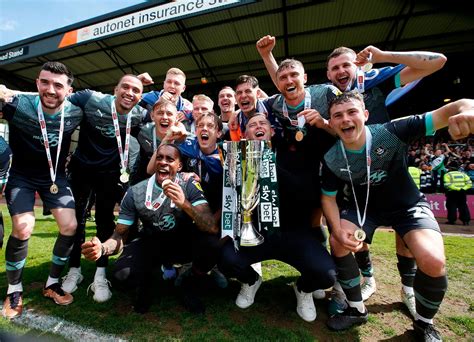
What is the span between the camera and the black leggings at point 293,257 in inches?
105

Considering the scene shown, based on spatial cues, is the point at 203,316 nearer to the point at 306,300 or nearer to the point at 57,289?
the point at 306,300

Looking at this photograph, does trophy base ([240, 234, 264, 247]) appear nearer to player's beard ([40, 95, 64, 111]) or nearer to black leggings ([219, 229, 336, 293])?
black leggings ([219, 229, 336, 293])

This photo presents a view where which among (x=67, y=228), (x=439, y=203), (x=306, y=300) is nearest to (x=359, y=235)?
(x=306, y=300)

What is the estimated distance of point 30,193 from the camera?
321 cm

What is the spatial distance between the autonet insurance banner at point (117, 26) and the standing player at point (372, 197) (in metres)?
7.17

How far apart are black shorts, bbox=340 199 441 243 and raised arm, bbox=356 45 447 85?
4.51 feet

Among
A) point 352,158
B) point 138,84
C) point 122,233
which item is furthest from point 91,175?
point 352,158

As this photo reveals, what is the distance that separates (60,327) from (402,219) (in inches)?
136

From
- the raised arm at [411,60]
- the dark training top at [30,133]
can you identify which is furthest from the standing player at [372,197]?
the dark training top at [30,133]

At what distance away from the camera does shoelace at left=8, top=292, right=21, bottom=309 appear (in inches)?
114

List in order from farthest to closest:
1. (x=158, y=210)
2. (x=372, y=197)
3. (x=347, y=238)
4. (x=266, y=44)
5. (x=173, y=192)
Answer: (x=266, y=44) < (x=158, y=210) < (x=372, y=197) < (x=173, y=192) < (x=347, y=238)

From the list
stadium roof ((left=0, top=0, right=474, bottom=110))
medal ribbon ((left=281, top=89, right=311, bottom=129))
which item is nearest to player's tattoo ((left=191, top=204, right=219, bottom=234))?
medal ribbon ((left=281, top=89, right=311, bottom=129))

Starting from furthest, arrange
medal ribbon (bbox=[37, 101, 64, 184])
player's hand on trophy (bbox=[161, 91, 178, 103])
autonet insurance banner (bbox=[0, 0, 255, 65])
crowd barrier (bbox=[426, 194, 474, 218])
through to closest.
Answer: crowd barrier (bbox=[426, 194, 474, 218]) → autonet insurance banner (bbox=[0, 0, 255, 65]) → player's hand on trophy (bbox=[161, 91, 178, 103]) → medal ribbon (bbox=[37, 101, 64, 184])

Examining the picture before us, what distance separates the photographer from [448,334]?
257 cm
